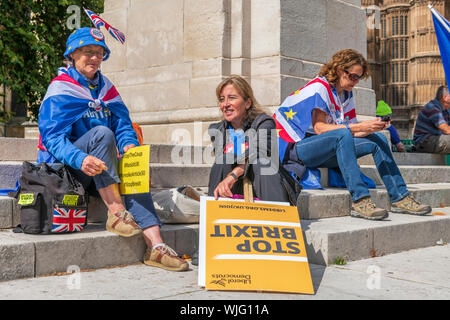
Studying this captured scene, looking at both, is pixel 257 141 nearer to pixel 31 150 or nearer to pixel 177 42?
pixel 31 150

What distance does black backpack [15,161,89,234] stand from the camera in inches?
129

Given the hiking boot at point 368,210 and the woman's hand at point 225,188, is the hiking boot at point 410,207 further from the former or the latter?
the woman's hand at point 225,188

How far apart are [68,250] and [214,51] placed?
423cm

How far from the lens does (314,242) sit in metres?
3.81

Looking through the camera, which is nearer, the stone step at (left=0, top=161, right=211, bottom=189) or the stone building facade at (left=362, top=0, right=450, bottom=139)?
the stone step at (left=0, top=161, right=211, bottom=189)

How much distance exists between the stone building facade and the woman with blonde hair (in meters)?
40.6

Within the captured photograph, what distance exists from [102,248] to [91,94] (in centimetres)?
111

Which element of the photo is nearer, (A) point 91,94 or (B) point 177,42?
(A) point 91,94

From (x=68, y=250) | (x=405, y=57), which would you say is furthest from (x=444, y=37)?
(x=405, y=57)

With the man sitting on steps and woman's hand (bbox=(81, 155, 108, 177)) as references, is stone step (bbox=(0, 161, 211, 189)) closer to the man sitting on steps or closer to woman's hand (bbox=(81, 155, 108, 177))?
woman's hand (bbox=(81, 155, 108, 177))

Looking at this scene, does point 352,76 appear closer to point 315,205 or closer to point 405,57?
point 315,205

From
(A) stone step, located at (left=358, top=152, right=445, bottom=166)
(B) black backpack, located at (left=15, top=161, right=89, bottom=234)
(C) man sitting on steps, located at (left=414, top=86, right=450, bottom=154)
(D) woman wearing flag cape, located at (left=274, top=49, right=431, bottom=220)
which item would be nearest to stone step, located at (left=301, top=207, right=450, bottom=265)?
(D) woman wearing flag cape, located at (left=274, top=49, right=431, bottom=220)

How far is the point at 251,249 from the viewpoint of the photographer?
10.1ft
